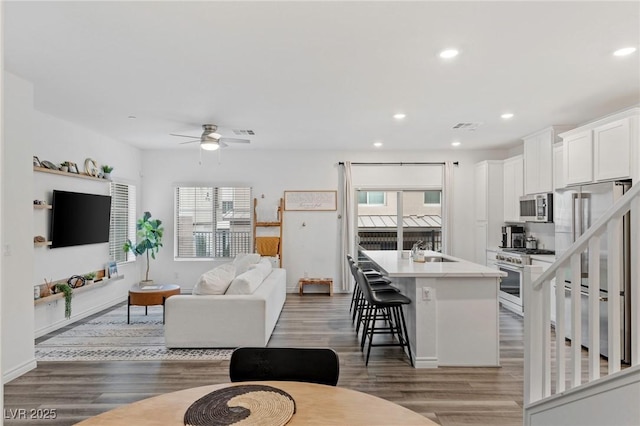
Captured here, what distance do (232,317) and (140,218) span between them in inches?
162

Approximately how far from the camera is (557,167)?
205 inches

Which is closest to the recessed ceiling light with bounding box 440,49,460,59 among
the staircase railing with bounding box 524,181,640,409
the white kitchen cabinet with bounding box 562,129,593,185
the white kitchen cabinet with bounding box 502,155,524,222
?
the staircase railing with bounding box 524,181,640,409

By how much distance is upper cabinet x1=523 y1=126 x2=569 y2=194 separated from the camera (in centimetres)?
541

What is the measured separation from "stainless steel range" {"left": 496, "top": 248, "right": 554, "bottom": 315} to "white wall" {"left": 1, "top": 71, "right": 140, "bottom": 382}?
574cm

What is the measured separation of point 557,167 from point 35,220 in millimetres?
6715

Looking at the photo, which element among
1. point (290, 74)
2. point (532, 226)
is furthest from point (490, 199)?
point (290, 74)

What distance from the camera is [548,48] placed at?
2992 millimetres

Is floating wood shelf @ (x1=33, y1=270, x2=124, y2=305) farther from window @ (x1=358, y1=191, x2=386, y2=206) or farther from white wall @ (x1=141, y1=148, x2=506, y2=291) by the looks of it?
window @ (x1=358, y1=191, x2=386, y2=206)

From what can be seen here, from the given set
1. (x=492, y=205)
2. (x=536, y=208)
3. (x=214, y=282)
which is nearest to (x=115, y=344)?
(x=214, y=282)

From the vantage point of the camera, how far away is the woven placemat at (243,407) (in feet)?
4.33

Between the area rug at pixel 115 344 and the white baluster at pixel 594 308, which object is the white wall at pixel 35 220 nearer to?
the area rug at pixel 115 344

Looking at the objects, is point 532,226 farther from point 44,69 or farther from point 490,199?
point 44,69

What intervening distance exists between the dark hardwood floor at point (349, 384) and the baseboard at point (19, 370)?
→ 0.14 feet

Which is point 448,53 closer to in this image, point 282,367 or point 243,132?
point 282,367
